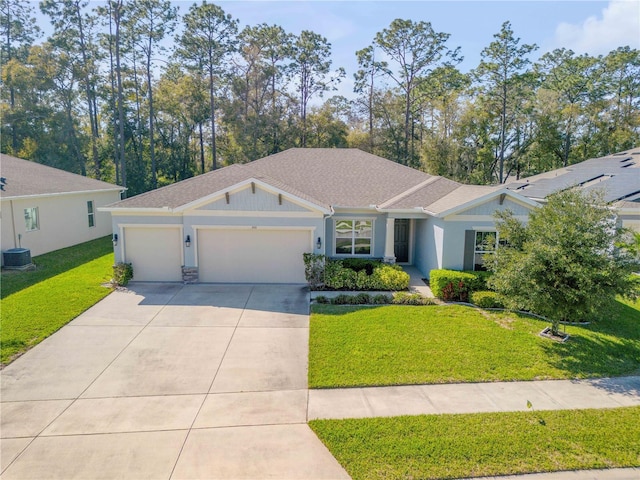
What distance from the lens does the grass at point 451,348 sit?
322 inches

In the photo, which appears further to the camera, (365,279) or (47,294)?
(365,279)

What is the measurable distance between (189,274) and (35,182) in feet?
34.7

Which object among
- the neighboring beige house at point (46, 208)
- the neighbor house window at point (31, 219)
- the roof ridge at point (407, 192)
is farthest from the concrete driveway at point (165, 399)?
the neighbor house window at point (31, 219)

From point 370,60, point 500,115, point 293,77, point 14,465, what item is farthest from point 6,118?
A: point 500,115

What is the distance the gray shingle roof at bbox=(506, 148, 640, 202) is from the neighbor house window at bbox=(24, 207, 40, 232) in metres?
23.1

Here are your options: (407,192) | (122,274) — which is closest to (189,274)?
(122,274)

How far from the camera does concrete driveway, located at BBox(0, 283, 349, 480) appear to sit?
18.4ft

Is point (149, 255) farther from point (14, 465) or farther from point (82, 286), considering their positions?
point (14, 465)

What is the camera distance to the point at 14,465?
555 centimetres

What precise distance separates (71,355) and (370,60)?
3471cm

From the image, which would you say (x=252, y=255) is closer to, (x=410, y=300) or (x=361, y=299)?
(x=361, y=299)

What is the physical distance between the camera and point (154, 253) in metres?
14.5

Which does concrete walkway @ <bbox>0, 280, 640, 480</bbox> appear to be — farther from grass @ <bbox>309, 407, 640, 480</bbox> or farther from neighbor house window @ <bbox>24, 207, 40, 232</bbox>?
neighbor house window @ <bbox>24, 207, 40, 232</bbox>

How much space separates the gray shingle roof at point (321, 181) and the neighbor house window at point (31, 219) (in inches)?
238
